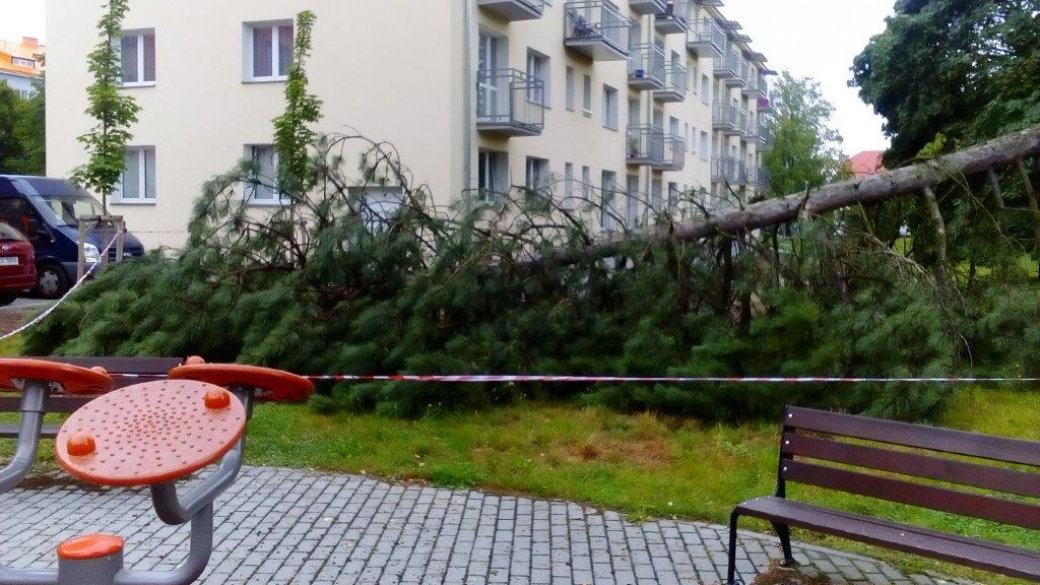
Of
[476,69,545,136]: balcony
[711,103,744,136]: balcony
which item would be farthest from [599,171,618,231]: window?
[711,103,744,136]: balcony

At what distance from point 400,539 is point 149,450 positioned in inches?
151

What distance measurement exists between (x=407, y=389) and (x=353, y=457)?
1.18 metres

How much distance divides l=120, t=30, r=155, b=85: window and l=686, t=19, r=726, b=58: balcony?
85.5 ft

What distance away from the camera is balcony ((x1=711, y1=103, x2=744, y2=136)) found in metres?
53.2

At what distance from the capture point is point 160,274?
34.6 feet

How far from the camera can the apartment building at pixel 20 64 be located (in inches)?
2739

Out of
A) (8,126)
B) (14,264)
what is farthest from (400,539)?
(8,126)

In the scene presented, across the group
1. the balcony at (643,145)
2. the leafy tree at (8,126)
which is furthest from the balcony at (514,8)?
the leafy tree at (8,126)

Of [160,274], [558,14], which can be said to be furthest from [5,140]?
[160,274]

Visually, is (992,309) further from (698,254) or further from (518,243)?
(518,243)

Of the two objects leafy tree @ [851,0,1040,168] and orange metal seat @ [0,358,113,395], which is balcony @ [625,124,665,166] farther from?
orange metal seat @ [0,358,113,395]

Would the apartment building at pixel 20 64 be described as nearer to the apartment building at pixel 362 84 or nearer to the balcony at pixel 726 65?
the balcony at pixel 726 65

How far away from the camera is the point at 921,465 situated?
511 centimetres

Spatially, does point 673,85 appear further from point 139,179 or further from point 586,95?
point 139,179
